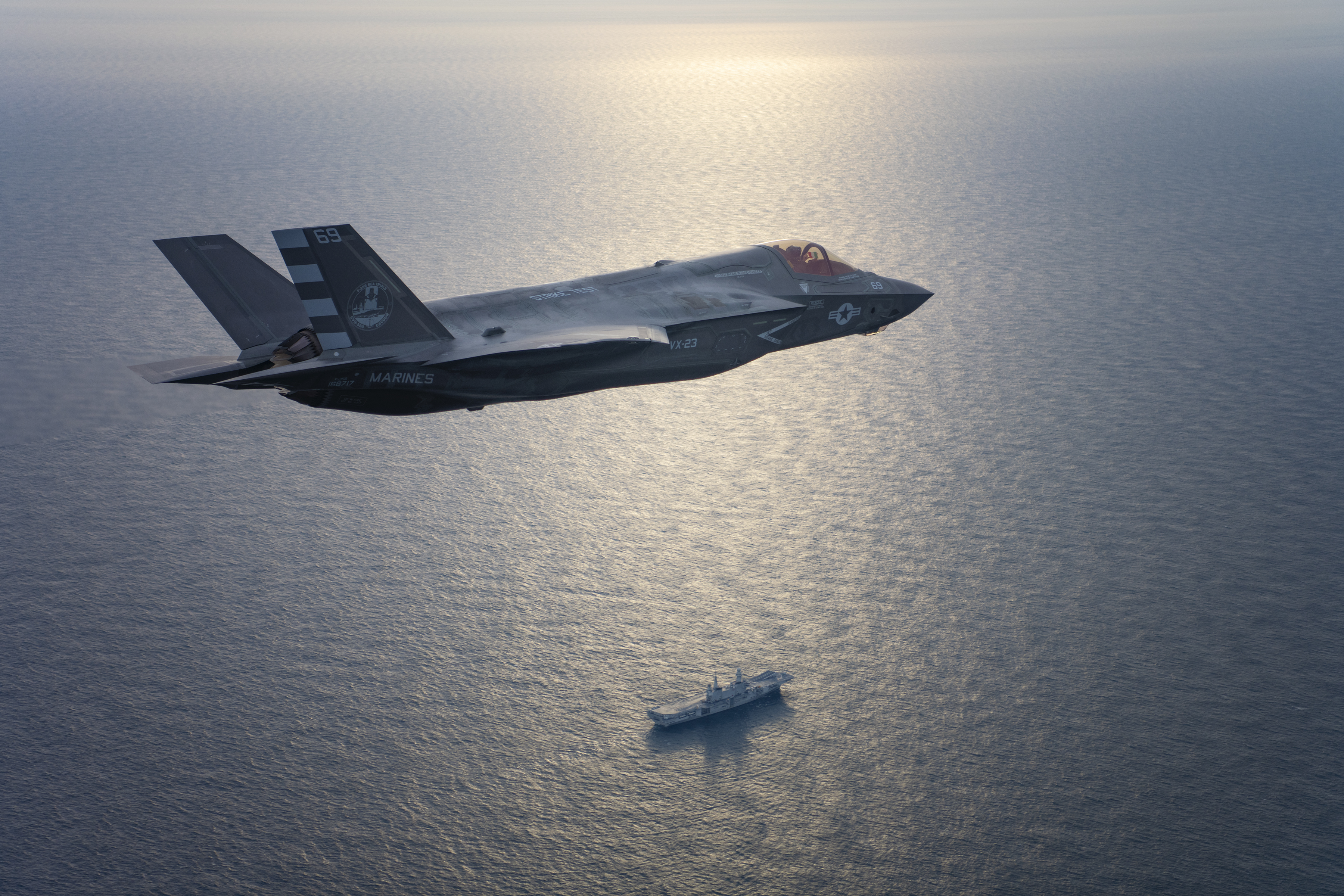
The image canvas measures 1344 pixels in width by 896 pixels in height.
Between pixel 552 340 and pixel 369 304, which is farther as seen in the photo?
pixel 552 340

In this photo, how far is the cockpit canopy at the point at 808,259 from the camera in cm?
5325

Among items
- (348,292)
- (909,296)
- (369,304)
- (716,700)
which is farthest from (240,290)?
(716,700)

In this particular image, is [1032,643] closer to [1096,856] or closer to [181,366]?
[1096,856]

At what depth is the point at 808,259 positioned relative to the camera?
53594mm

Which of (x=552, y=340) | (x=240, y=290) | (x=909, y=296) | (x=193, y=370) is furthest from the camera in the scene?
(x=909, y=296)

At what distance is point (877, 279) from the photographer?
2152 inches

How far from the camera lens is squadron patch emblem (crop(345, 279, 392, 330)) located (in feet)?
124

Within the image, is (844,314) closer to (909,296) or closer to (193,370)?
(909,296)

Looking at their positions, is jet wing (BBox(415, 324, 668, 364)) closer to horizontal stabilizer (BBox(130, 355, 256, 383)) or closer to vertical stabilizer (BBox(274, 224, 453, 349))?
vertical stabilizer (BBox(274, 224, 453, 349))

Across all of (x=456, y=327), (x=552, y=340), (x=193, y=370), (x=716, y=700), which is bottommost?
(x=716, y=700)

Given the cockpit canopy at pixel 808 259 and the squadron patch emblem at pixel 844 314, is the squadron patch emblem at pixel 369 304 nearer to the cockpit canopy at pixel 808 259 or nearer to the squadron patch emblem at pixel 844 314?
the cockpit canopy at pixel 808 259

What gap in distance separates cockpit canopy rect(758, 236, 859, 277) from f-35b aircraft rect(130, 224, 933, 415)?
112 cm

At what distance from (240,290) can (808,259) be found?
2756 cm

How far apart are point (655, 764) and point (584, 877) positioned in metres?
21.8
